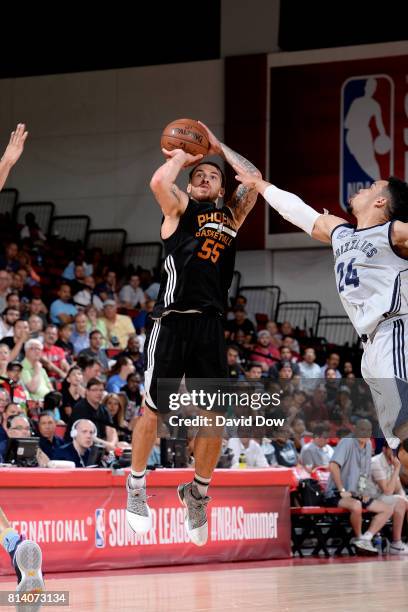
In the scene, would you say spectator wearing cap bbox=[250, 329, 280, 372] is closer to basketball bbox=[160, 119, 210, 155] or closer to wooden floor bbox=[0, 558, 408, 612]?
wooden floor bbox=[0, 558, 408, 612]

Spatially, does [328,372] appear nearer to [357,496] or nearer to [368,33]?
[357,496]

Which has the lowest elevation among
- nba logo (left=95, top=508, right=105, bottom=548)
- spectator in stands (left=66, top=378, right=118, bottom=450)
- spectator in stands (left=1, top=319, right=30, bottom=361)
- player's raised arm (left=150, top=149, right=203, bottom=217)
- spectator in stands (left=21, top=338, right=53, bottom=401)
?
nba logo (left=95, top=508, right=105, bottom=548)

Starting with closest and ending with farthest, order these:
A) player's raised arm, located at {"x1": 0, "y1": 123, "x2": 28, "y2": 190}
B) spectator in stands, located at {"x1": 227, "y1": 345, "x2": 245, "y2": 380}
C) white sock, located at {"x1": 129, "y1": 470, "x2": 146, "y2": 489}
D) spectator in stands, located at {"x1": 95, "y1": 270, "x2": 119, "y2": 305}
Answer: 1. player's raised arm, located at {"x1": 0, "y1": 123, "x2": 28, "y2": 190}
2. white sock, located at {"x1": 129, "y1": 470, "x2": 146, "y2": 489}
3. spectator in stands, located at {"x1": 227, "y1": 345, "x2": 245, "y2": 380}
4. spectator in stands, located at {"x1": 95, "y1": 270, "x2": 119, "y2": 305}

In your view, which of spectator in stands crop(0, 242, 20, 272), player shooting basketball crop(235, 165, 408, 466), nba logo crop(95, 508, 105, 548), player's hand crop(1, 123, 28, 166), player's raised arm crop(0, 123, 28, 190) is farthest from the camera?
spectator in stands crop(0, 242, 20, 272)

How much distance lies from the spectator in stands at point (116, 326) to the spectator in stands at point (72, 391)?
363 centimetres

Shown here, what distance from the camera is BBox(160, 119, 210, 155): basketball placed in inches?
274

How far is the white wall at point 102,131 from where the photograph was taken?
23203mm

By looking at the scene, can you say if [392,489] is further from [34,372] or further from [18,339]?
[18,339]

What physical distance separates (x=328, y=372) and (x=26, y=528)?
8287 mm

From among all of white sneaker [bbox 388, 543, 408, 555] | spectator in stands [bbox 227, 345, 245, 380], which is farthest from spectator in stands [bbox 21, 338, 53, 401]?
white sneaker [bbox 388, 543, 408, 555]

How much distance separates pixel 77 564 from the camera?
33.5 ft

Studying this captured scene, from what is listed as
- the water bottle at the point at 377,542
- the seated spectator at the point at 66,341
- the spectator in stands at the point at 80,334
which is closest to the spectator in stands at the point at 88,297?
the spectator in stands at the point at 80,334

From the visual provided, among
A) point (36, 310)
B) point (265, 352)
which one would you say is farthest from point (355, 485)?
point (265, 352)

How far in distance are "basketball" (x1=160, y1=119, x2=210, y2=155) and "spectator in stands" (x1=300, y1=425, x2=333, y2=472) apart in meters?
7.66
